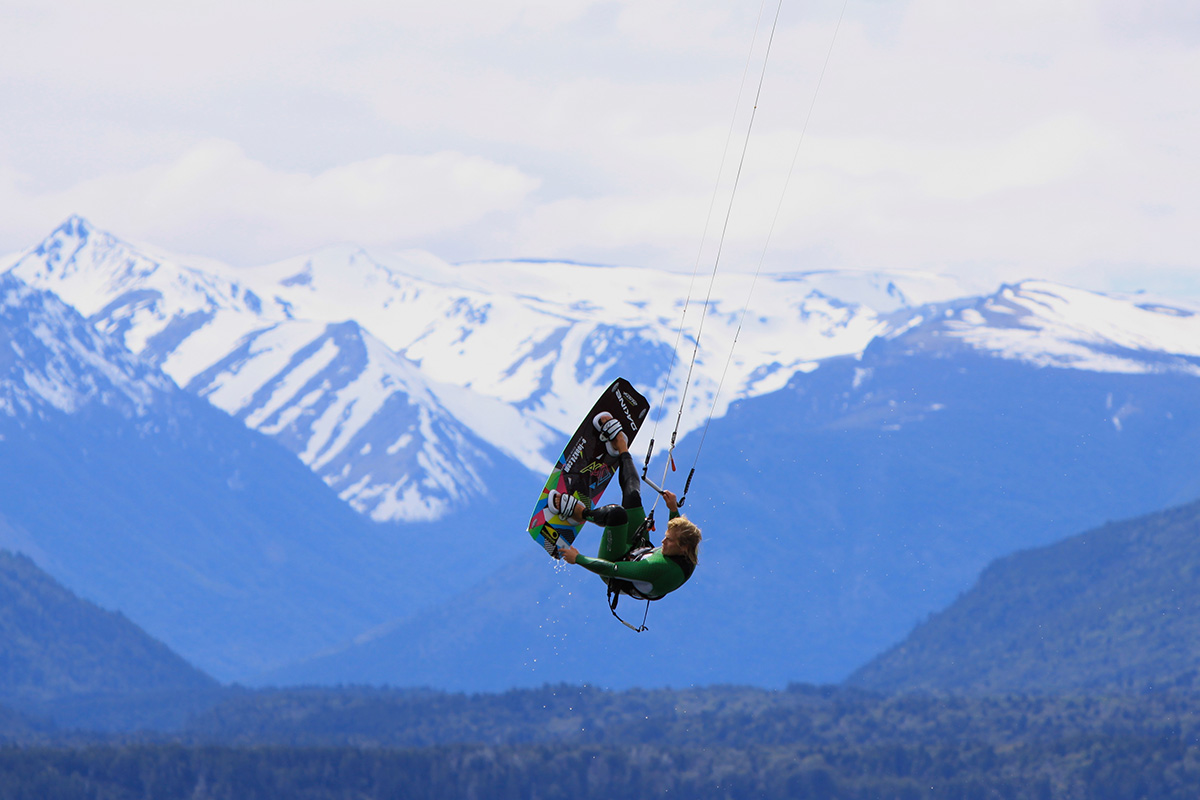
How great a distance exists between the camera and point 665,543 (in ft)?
99.8

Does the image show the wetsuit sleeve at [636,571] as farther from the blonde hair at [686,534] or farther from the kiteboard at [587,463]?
the kiteboard at [587,463]

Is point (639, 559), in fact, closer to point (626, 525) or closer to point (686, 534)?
point (626, 525)

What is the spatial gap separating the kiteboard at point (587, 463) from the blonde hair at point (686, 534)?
2.56 m

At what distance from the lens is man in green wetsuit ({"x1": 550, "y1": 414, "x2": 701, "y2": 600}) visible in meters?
30.1

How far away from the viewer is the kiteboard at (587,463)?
32.0 m

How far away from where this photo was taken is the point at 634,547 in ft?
103

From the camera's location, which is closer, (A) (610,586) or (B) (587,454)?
(A) (610,586)

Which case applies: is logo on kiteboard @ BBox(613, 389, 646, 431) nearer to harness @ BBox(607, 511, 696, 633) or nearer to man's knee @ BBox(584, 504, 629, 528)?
harness @ BBox(607, 511, 696, 633)

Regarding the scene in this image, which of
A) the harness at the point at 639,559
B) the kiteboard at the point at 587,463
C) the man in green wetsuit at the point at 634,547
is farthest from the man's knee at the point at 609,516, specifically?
the kiteboard at the point at 587,463

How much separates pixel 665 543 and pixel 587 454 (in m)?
4.01

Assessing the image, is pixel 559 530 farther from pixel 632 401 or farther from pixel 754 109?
pixel 754 109

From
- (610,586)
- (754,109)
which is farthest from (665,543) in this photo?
(754,109)

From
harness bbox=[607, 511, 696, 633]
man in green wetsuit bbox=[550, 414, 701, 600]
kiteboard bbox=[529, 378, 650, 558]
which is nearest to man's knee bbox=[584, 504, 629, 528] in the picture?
man in green wetsuit bbox=[550, 414, 701, 600]

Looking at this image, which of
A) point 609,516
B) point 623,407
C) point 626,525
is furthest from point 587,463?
point 609,516
